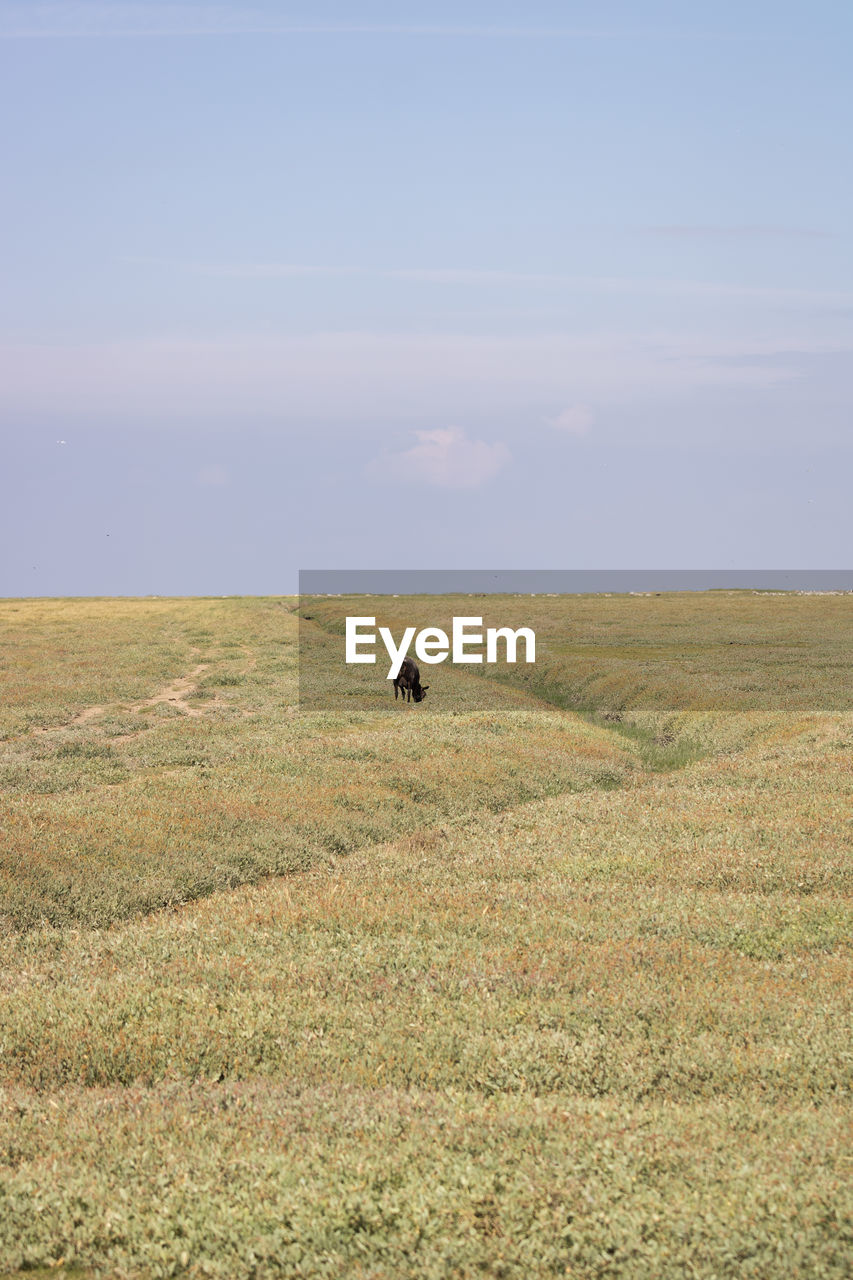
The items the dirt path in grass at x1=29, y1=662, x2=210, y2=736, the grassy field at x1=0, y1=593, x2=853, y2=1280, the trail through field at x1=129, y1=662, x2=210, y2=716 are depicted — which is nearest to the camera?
the grassy field at x1=0, y1=593, x2=853, y2=1280

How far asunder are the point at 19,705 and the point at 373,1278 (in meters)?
34.1

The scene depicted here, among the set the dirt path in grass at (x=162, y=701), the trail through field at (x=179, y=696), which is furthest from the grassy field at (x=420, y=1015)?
the trail through field at (x=179, y=696)

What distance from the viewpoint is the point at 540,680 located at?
52.8m

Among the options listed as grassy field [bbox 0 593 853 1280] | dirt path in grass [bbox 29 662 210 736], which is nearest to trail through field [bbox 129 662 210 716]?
dirt path in grass [bbox 29 662 210 736]

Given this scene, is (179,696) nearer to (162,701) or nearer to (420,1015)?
(162,701)

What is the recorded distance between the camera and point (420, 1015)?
10.2 m

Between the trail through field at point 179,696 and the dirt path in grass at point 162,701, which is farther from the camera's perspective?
the trail through field at point 179,696

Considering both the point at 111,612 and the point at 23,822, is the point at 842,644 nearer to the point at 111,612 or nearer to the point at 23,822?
the point at 23,822

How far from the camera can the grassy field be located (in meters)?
6.54

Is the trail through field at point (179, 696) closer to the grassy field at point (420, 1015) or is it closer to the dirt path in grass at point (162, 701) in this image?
the dirt path in grass at point (162, 701)

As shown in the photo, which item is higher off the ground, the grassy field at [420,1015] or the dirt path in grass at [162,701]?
the dirt path in grass at [162,701]

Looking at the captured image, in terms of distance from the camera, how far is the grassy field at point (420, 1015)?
257 inches

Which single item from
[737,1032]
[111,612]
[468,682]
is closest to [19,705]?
[468,682]

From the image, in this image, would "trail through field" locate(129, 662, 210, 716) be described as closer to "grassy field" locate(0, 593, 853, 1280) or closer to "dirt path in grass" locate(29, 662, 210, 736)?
"dirt path in grass" locate(29, 662, 210, 736)
